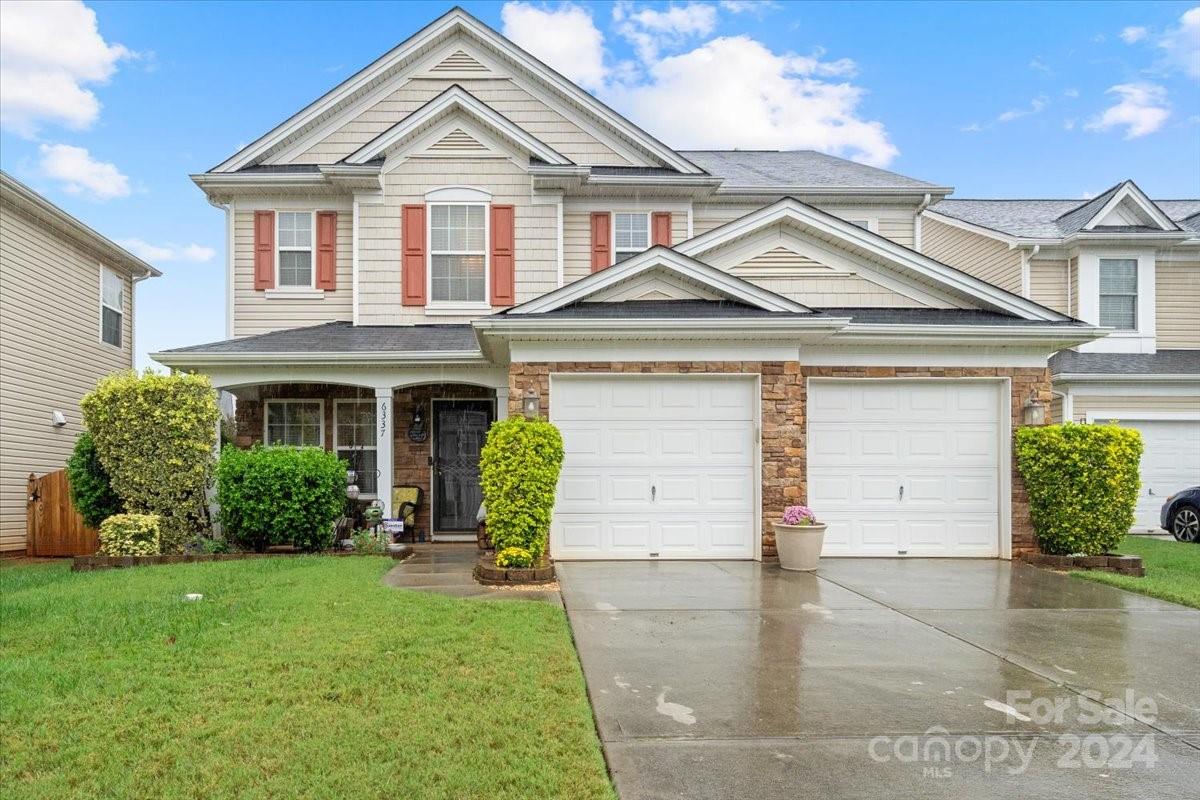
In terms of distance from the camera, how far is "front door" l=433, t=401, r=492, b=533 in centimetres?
1274

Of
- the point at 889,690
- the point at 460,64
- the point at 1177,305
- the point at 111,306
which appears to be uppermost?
the point at 460,64

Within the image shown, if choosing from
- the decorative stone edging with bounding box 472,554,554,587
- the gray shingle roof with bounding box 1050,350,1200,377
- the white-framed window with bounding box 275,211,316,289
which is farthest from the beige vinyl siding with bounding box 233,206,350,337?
the gray shingle roof with bounding box 1050,350,1200,377

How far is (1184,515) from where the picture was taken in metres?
13.2

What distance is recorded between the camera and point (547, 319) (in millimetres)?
9211

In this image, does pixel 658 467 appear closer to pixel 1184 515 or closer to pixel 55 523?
pixel 55 523

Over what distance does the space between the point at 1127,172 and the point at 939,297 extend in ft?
31.3

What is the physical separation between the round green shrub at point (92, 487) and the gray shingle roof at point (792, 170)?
10.9m

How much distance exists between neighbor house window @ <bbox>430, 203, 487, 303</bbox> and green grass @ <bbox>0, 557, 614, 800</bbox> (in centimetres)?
718

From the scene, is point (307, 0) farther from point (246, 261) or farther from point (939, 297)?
point (939, 297)

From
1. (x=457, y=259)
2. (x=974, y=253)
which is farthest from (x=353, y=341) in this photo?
(x=974, y=253)

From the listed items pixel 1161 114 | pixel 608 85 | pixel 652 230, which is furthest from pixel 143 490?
pixel 1161 114

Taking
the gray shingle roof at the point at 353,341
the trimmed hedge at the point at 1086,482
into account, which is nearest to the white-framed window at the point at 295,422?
the gray shingle roof at the point at 353,341

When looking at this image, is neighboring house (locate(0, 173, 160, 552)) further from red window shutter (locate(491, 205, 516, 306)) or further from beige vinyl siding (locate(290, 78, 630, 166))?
red window shutter (locate(491, 205, 516, 306))

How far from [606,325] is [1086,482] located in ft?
20.2
